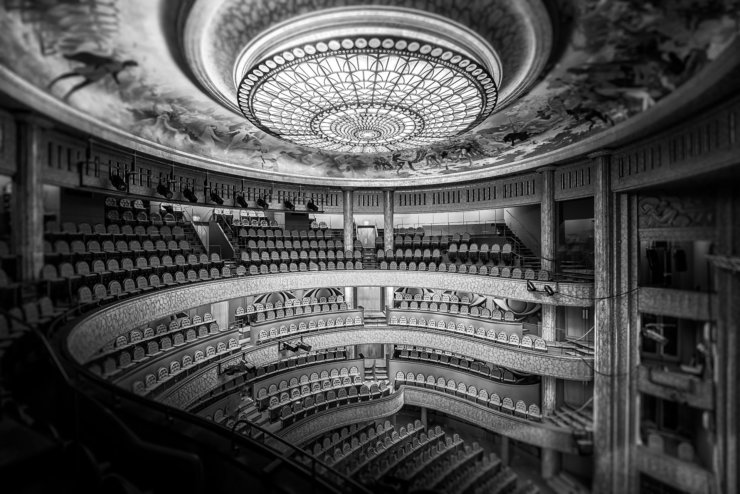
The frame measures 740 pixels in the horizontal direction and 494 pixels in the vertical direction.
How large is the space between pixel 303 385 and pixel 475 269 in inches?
301

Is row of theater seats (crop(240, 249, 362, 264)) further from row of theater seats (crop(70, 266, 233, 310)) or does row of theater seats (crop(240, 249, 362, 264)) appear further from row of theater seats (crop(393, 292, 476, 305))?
row of theater seats (crop(393, 292, 476, 305))

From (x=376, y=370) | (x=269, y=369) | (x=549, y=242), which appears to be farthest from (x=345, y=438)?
(x=549, y=242)

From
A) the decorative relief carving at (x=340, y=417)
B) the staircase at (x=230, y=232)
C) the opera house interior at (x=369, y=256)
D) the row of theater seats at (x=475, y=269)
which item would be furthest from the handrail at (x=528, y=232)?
the staircase at (x=230, y=232)

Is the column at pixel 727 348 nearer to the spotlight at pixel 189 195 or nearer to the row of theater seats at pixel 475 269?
the row of theater seats at pixel 475 269

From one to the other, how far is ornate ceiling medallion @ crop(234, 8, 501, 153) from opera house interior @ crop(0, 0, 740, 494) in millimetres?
55

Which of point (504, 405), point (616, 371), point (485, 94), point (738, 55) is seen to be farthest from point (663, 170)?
point (504, 405)

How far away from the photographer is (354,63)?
5.70 metres

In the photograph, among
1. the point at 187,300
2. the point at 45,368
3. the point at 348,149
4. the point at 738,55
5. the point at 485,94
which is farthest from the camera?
the point at 348,149

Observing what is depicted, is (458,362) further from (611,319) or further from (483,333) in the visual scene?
(611,319)

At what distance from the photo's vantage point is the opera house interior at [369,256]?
448cm

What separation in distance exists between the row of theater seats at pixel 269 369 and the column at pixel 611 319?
9012mm

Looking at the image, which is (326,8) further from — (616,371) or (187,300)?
(616,371)

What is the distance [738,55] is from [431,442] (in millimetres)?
10798

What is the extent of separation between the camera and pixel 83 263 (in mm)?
7312
